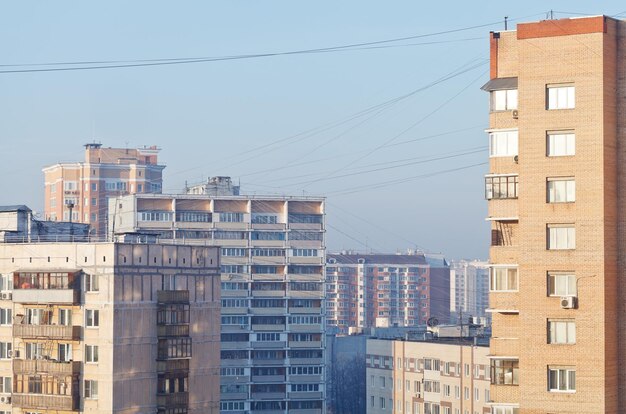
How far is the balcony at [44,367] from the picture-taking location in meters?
91.6

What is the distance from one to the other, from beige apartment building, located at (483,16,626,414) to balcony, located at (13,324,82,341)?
41607 mm

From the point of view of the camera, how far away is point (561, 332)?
5600 cm

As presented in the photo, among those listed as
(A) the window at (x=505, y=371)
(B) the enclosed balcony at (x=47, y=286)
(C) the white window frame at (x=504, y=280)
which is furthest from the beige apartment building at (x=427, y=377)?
(C) the white window frame at (x=504, y=280)

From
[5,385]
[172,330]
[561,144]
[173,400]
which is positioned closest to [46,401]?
[5,385]

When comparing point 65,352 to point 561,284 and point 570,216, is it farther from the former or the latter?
point 570,216

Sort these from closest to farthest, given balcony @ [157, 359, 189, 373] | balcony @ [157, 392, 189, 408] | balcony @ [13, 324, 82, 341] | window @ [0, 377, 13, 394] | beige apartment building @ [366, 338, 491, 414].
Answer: balcony @ [13, 324, 82, 341] < balcony @ [157, 392, 189, 408] < balcony @ [157, 359, 189, 373] < window @ [0, 377, 13, 394] < beige apartment building @ [366, 338, 491, 414]

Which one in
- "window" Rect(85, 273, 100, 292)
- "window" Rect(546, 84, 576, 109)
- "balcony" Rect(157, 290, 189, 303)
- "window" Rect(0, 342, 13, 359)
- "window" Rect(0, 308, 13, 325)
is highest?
"window" Rect(546, 84, 576, 109)

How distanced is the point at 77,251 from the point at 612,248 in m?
46.3

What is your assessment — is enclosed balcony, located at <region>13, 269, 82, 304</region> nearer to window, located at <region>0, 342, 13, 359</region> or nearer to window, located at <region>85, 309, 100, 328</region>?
window, located at <region>85, 309, 100, 328</region>

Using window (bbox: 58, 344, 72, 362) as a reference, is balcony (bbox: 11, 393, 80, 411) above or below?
below

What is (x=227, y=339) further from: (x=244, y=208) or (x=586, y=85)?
(x=586, y=85)

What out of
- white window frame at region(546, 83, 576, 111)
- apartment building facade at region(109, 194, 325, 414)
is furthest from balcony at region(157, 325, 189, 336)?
apartment building facade at region(109, 194, 325, 414)

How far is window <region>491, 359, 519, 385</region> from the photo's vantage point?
58.1 meters

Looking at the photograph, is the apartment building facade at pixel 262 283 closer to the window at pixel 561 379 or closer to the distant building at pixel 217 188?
the distant building at pixel 217 188
